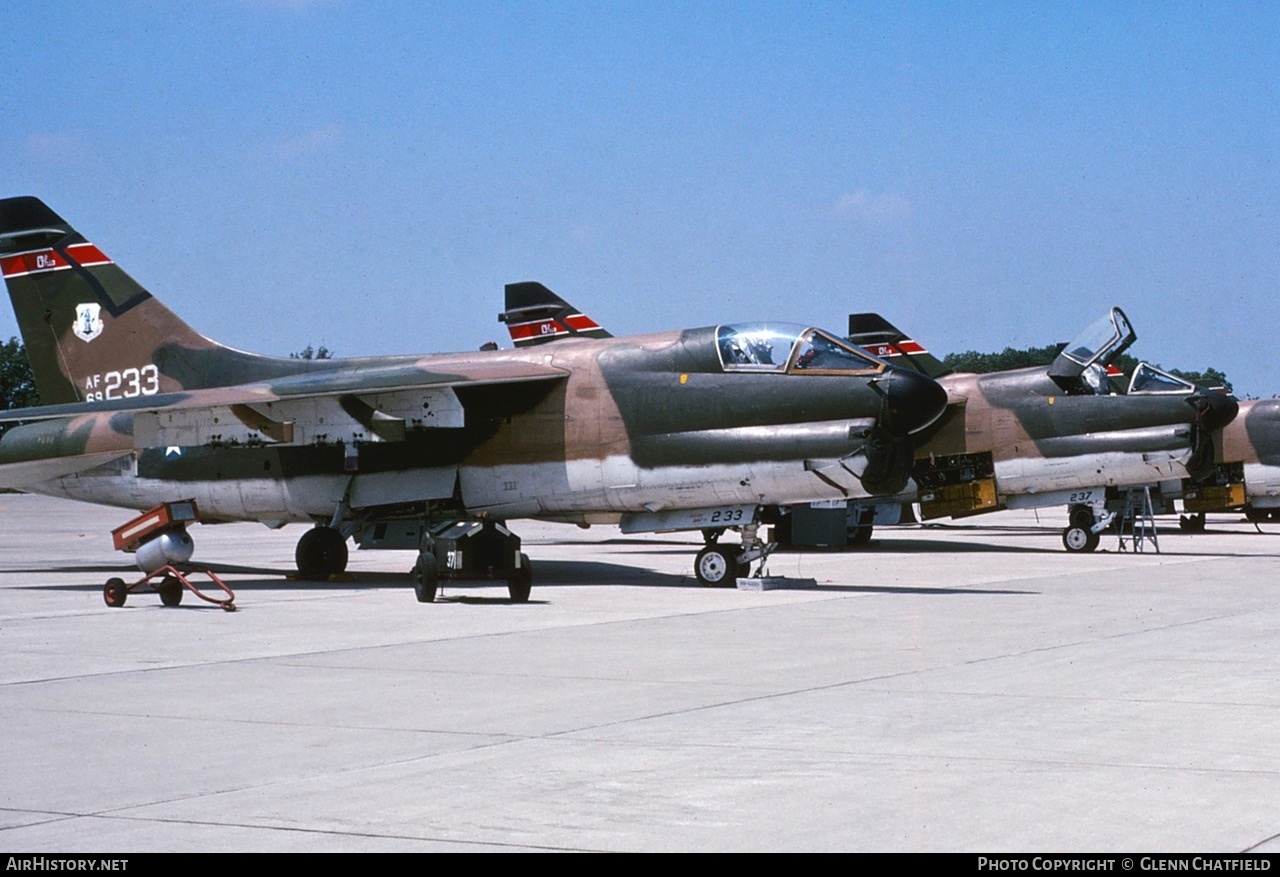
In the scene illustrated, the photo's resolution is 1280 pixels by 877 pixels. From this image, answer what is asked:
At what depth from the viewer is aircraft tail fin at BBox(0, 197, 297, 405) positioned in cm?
2177

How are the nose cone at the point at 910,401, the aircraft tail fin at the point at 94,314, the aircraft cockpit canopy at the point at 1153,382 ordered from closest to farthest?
the nose cone at the point at 910,401 → the aircraft tail fin at the point at 94,314 → the aircraft cockpit canopy at the point at 1153,382

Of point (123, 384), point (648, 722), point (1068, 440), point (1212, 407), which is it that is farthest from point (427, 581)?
point (1212, 407)

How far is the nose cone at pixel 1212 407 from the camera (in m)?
24.7

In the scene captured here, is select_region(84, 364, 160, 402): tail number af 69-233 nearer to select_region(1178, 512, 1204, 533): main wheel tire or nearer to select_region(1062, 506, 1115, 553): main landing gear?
select_region(1062, 506, 1115, 553): main landing gear

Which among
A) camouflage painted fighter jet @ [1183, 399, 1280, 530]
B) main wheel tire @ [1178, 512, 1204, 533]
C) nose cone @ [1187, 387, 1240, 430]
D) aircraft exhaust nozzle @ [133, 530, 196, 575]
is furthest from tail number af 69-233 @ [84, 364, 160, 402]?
main wheel tire @ [1178, 512, 1204, 533]

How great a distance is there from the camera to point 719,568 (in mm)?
18500

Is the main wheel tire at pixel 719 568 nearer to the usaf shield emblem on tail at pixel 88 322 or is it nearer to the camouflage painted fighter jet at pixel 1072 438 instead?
the camouflage painted fighter jet at pixel 1072 438

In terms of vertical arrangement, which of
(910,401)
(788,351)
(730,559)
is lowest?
(730,559)

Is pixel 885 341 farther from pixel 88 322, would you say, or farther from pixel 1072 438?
pixel 88 322

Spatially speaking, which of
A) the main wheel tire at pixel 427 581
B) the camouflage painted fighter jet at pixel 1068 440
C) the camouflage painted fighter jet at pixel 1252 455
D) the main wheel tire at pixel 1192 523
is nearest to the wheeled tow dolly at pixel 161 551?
the main wheel tire at pixel 427 581

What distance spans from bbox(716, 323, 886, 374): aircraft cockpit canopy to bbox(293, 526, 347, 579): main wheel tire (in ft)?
19.1

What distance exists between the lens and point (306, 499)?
20.3 meters

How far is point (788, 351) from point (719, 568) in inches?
108

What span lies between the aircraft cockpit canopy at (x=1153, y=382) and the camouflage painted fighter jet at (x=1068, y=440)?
0.02 meters
